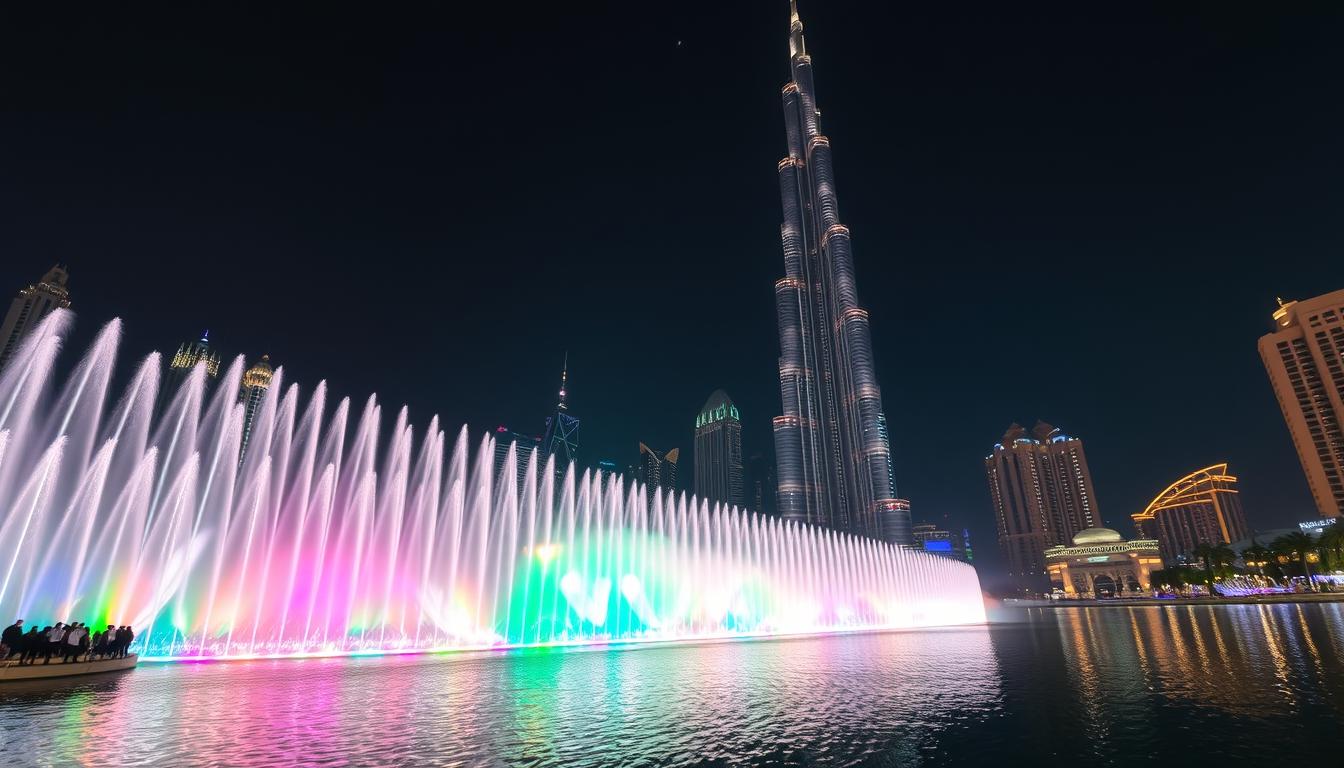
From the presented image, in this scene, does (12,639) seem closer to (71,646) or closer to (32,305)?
(71,646)

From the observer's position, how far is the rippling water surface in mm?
11102

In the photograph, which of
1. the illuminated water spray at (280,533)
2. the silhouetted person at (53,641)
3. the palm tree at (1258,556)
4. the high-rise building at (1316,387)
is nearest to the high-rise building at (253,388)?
the illuminated water spray at (280,533)

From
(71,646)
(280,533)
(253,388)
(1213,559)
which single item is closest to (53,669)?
(71,646)

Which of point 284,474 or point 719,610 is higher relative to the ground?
point 284,474

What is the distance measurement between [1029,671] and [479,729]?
20.9 metres

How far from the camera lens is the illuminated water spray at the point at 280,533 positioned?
29.6 metres

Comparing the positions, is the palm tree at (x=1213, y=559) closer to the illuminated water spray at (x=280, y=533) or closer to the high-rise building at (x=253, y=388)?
the illuminated water spray at (x=280, y=533)

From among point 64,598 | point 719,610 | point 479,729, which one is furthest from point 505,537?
point 479,729

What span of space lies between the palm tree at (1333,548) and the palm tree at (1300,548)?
20.9ft

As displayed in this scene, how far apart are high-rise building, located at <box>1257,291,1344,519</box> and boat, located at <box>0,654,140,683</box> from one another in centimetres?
23153

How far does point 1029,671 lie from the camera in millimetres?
23141

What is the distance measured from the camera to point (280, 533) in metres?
33.6

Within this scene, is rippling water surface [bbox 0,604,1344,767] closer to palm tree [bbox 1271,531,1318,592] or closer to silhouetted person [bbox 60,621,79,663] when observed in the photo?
silhouetted person [bbox 60,621,79,663]

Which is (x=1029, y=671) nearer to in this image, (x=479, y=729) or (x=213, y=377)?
(x=479, y=729)
